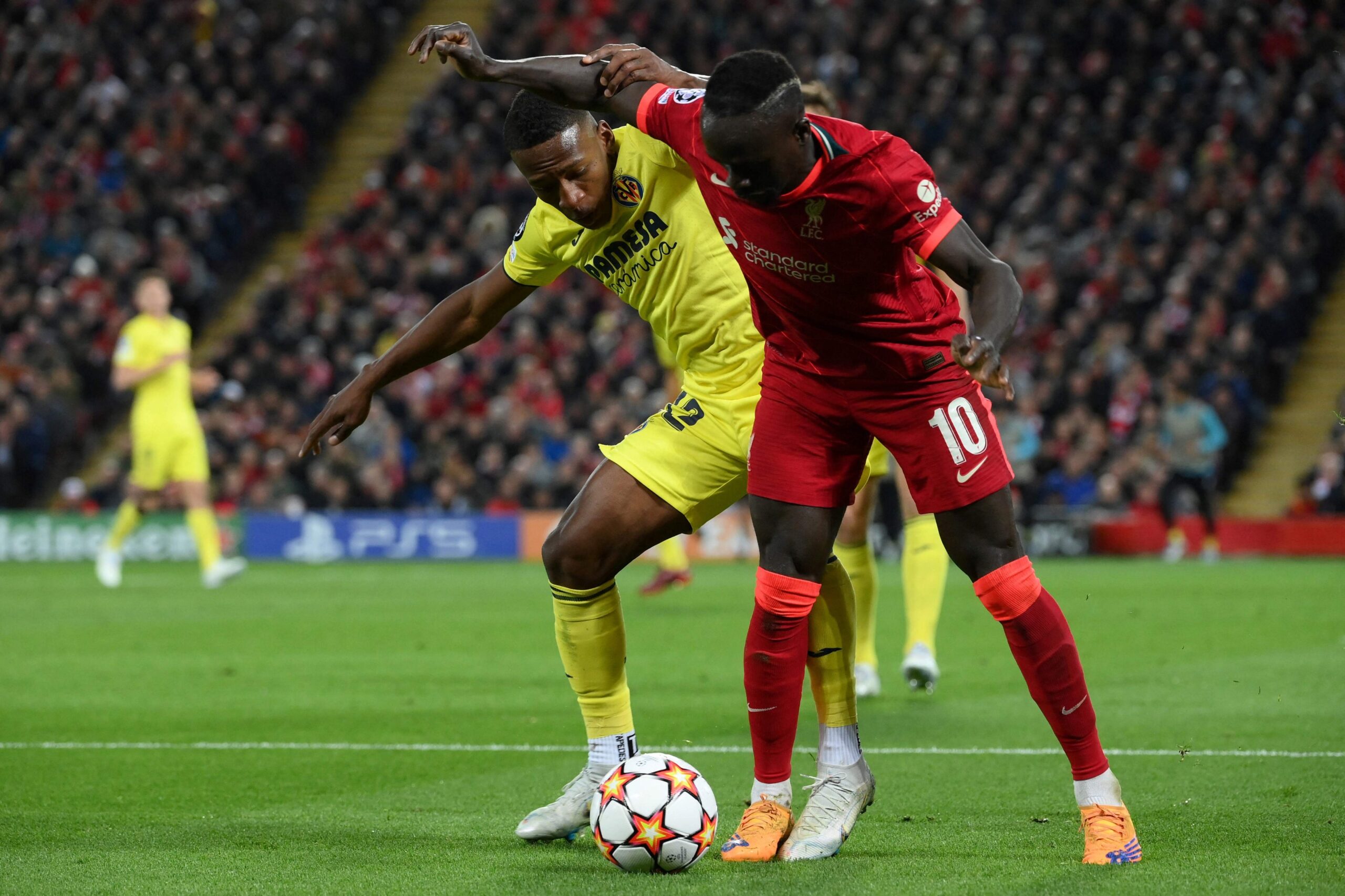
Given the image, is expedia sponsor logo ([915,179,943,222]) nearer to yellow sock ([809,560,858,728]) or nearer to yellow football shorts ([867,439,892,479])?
yellow sock ([809,560,858,728])

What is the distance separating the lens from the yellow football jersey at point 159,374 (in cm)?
1425

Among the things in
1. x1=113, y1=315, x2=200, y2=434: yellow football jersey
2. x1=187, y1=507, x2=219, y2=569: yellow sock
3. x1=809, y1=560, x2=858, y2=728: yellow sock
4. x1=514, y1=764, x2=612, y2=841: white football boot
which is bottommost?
x1=187, y1=507, x2=219, y2=569: yellow sock

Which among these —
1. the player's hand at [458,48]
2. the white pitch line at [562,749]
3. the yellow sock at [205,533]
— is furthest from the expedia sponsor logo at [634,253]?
the yellow sock at [205,533]

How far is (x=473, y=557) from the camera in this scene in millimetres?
19656

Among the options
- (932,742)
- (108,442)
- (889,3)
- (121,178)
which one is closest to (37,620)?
(932,742)

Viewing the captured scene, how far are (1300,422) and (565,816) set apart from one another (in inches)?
679

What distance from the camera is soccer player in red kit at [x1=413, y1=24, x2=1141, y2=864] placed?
376 centimetres

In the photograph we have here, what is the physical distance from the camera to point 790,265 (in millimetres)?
4023

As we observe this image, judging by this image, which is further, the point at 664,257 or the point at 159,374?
the point at 159,374

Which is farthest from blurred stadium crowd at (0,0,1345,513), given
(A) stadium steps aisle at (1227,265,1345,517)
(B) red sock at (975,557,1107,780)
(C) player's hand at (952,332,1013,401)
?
(C) player's hand at (952,332,1013,401)

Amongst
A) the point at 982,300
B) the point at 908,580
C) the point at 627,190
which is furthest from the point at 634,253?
the point at 908,580

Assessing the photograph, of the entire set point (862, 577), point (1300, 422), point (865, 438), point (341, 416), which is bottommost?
point (1300, 422)

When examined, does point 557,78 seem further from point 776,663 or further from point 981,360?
point 776,663

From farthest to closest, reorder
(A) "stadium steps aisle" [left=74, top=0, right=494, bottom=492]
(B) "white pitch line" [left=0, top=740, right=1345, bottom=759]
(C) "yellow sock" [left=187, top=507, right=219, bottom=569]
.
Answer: (A) "stadium steps aisle" [left=74, top=0, right=494, bottom=492]
(C) "yellow sock" [left=187, top=507, right=219, bottom=569]
(B) "white pitch line" [left=0, top=740, right=1345, bottom=759]
